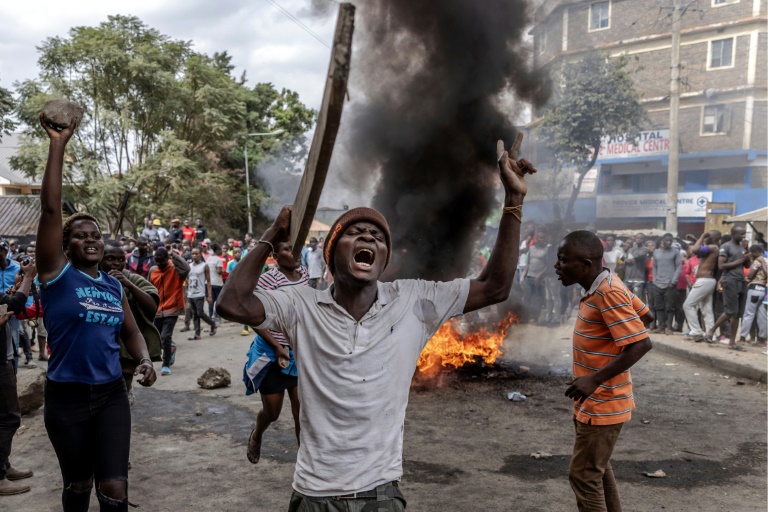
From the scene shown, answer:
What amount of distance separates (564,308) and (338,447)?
11819 mm

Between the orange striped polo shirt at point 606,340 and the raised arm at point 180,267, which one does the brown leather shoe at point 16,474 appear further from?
the raised arm at point 180,267

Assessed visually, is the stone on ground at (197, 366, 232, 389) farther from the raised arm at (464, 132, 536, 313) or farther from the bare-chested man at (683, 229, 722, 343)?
the bare-chested man at (683, 229, 722, 343)

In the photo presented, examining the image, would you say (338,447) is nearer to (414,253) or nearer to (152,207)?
(414,253)

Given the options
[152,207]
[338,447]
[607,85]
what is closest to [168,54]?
[152,207]

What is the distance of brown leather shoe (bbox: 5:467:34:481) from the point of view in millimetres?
4387

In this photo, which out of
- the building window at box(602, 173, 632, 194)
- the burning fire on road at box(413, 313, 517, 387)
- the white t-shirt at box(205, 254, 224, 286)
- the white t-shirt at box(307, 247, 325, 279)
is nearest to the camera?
the burning fire on road at box(413, 313, 517, 387)

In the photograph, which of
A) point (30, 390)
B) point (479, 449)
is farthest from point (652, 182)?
point (30, 390)

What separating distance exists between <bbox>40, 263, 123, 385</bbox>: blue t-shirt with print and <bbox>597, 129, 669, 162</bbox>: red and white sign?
980 inches

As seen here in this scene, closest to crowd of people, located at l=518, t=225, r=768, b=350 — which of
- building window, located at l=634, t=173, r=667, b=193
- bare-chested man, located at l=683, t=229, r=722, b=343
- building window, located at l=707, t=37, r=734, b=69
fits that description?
bare-chested man, located at l=683, t=229, r=722, b=343

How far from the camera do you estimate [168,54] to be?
949 inches

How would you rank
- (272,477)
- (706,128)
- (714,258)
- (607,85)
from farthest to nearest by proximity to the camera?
(706,128)
(607,85)
(714,258)
(272,477)

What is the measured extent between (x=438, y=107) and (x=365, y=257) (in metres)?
7.36

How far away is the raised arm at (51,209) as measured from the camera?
2.70 m

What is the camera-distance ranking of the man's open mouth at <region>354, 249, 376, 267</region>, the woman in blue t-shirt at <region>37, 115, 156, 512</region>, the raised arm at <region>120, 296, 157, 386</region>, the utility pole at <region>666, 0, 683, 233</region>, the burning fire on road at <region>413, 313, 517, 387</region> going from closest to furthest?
1. the man's open mouth at <region>354, 249, 376, 267</region>
2. the woman in blue t-shirt at <region>37, 115, 156, 512</region>
3. the raised arm at <region>120, 296, 157, 386</region>
4. the burning fire on road at <region>413, 313, 517, 387</region>
5. the utility pole at <region>666, 0, 683, 233</region>
